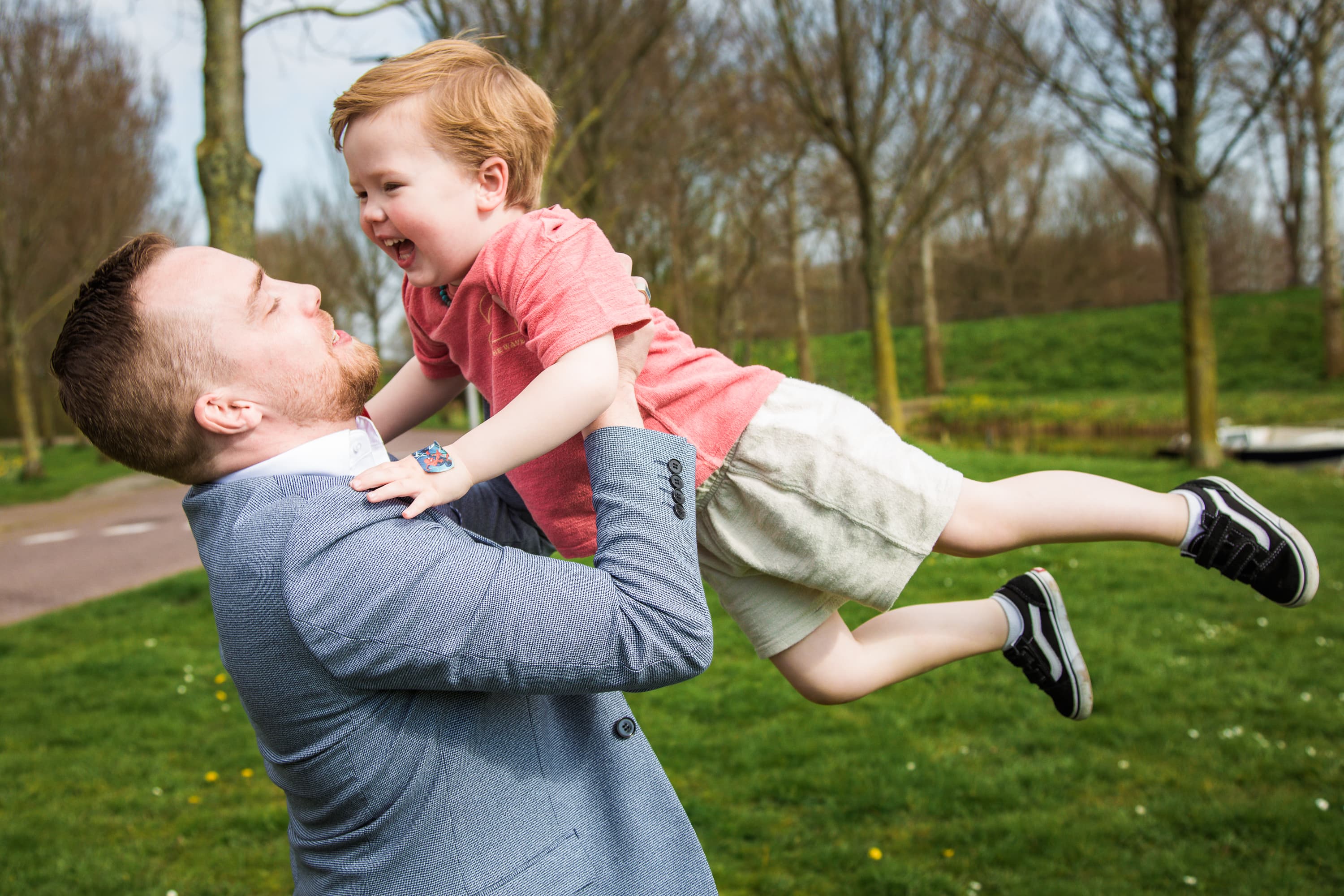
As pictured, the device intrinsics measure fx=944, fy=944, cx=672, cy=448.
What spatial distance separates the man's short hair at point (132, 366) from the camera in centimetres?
131

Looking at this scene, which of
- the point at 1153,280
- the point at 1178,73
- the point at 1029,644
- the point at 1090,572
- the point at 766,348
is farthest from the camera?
the point at 1153,280

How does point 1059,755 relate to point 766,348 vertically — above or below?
below

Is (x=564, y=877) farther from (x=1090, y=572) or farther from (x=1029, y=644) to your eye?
(x=1090, y=572)

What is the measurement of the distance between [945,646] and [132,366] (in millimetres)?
1637

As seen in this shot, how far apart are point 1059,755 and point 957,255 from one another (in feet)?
110

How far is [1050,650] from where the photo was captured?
219 cm

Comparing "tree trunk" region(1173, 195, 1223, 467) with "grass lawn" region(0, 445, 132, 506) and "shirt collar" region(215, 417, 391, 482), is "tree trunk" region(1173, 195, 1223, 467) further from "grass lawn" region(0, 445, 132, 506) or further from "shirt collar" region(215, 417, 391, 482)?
"grass lawn" region(0, 445, 132, 506)

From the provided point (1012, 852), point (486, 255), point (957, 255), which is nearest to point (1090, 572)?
point (1012, 852)

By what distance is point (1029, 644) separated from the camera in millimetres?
2197

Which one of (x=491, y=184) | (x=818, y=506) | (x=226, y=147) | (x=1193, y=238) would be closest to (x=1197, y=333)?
(x=1193, y=238)

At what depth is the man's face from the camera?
4.38 ft

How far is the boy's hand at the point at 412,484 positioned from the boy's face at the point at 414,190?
19.0 inches

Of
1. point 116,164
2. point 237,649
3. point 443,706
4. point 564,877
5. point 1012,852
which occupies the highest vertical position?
point 116,164

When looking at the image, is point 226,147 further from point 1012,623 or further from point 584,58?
point 584,58
